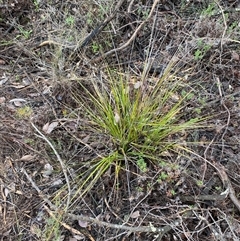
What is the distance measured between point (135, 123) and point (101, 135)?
8.1 inches

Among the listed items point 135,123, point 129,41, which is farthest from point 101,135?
point 129,41

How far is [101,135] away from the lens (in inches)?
84.7

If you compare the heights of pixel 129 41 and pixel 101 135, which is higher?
pixel 129 41

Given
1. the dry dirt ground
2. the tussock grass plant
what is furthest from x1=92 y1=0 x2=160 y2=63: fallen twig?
the tussock grass plant

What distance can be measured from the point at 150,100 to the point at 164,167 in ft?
1.16

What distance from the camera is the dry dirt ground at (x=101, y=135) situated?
1950mm

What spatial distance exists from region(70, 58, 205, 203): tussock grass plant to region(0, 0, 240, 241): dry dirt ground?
2.2 inches

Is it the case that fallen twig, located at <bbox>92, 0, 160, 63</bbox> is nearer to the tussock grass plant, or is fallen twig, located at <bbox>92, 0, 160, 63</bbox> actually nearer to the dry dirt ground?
the dry dirt ground

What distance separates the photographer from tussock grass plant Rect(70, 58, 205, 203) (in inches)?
80.4

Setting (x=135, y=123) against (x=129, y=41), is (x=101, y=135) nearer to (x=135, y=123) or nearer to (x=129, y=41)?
(x=135, y=123)

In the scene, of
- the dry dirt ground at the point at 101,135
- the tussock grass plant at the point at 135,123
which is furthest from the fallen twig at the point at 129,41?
the tussock grass plant at the point at 135,123

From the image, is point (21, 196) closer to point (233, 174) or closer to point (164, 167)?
point (164, 167)

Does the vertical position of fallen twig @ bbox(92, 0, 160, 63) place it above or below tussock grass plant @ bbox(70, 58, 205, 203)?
above

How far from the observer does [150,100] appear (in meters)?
2.13
